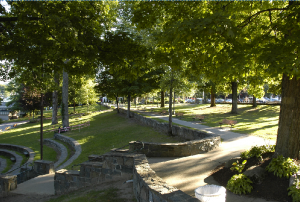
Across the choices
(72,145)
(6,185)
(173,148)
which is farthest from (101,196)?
(72,145)

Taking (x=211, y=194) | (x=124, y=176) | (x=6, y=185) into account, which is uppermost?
(x=211, y=194)

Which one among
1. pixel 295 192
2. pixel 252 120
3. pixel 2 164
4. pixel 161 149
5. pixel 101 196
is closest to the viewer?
pixel 295 192

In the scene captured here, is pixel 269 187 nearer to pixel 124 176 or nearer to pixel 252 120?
pixel 124 176

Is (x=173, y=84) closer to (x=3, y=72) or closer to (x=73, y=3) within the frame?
(x=73, y=3)

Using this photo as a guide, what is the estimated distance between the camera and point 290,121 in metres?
5.77

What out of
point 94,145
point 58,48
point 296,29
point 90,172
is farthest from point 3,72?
point 296,29

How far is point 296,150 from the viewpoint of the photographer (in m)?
5.78

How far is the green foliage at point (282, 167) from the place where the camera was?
17.0 feet

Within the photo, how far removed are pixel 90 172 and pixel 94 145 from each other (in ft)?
26.4

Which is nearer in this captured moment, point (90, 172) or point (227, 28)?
point (227, 28)

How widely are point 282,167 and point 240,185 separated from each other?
43.8 inches

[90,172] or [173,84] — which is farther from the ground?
[173,84]

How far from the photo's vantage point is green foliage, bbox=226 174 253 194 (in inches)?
201

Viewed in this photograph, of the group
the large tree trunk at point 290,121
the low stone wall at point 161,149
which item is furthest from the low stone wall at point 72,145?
the large tree trunk at point 290,121
